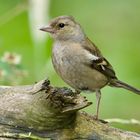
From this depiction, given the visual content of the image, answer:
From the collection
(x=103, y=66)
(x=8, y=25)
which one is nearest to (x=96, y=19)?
(x=8, y=25)

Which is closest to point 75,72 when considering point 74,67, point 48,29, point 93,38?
point 74,67

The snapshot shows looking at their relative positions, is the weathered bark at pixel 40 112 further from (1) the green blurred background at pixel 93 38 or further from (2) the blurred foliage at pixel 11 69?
(1) the green blurred background at pixel 93 38

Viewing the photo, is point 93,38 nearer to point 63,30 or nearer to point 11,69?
point 63,30

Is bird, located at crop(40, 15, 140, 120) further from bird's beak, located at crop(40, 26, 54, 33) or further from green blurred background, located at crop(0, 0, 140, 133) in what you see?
green blurred background, located at crop(0, 0, 140, 133)

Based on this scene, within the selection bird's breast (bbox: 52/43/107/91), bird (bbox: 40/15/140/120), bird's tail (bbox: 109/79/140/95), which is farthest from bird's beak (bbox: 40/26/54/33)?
bird's tail (bbox: 109/79/140/95)

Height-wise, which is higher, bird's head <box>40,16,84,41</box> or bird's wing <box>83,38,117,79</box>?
bird's head <box>40,16,84,41</box>

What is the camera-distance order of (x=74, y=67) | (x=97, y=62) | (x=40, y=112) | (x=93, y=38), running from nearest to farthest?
(x=40, y=112)
(x=74, y=67)
(x=97, y=62)
(x=93, y=38)

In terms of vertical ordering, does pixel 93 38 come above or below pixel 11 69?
above
